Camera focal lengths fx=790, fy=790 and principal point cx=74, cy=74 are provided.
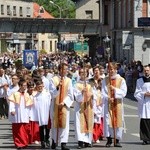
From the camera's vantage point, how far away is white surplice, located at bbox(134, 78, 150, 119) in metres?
18.8

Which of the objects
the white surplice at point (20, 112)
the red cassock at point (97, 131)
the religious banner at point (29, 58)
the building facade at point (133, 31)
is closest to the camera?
the white surplice at point (20, 112)

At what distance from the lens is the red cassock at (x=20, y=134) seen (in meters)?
18.3

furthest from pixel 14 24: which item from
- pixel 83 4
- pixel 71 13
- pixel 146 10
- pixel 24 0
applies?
pixel 71 13

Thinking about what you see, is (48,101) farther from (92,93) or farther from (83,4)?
(83,4)

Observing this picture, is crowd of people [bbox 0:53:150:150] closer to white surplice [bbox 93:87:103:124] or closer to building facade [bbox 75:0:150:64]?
white surplice [bbox 93:87:103:124]

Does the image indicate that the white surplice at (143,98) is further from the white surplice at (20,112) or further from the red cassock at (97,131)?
the white surplice at (20,112)

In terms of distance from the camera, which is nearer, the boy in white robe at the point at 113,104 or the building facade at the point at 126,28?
the boy in white robe at the point at 113,104

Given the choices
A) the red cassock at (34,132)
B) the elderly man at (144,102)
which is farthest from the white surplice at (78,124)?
the elderly man at (144,102)

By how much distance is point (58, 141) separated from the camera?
17.8 metres

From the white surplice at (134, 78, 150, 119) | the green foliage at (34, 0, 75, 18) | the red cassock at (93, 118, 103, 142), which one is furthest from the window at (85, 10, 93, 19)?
the white surplice at (134, 78, 150, 119)

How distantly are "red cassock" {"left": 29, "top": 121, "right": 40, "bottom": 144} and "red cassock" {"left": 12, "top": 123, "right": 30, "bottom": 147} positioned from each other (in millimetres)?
194

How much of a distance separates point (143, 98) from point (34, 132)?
2734 millimetres

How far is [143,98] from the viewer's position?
18953 millimetres

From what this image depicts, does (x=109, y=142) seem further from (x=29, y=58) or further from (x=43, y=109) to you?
(x=29, y=58)
